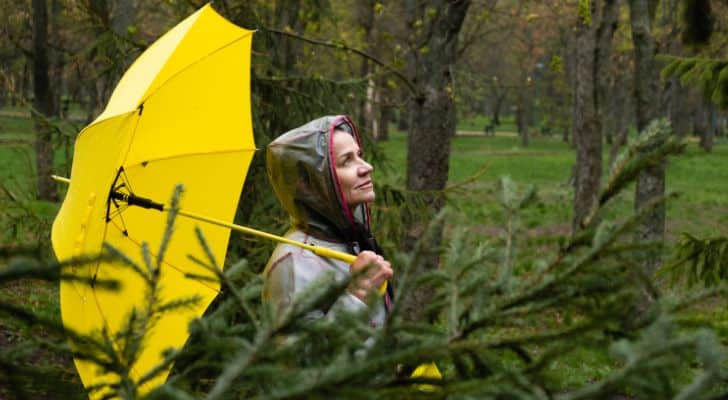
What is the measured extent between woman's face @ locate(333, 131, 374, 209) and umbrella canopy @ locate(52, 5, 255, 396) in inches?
21.3

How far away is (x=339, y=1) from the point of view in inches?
1217

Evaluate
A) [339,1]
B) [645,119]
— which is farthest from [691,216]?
[339,1]

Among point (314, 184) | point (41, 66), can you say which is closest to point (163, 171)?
point (314, 184)

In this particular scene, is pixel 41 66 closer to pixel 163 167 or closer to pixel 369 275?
pixel 163 167

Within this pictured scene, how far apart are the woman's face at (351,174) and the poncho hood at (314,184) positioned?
0.04m

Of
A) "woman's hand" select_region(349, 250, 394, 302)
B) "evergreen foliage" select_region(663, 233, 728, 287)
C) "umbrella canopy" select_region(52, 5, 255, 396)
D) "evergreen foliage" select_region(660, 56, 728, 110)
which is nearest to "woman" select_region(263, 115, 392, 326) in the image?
"woman's hand" select_region(349, 250, 394, 302)

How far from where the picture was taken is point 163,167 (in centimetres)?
346

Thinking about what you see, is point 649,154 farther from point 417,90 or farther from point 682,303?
point 417,90

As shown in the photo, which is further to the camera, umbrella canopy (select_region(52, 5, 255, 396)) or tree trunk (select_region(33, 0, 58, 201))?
tree trunk (select_region(33, 0, 58, 201))

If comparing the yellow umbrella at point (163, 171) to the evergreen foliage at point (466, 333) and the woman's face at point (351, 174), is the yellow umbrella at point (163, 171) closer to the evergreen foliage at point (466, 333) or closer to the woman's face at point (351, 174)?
the woman's face at point (351, 174)

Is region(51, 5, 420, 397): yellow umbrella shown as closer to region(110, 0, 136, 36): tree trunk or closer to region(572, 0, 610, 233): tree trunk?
region(110, 0, 136, 36): tree trunk

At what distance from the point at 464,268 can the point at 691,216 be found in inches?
790

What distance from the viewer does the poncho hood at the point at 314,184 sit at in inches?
124

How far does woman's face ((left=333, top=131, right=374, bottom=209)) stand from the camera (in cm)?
320
